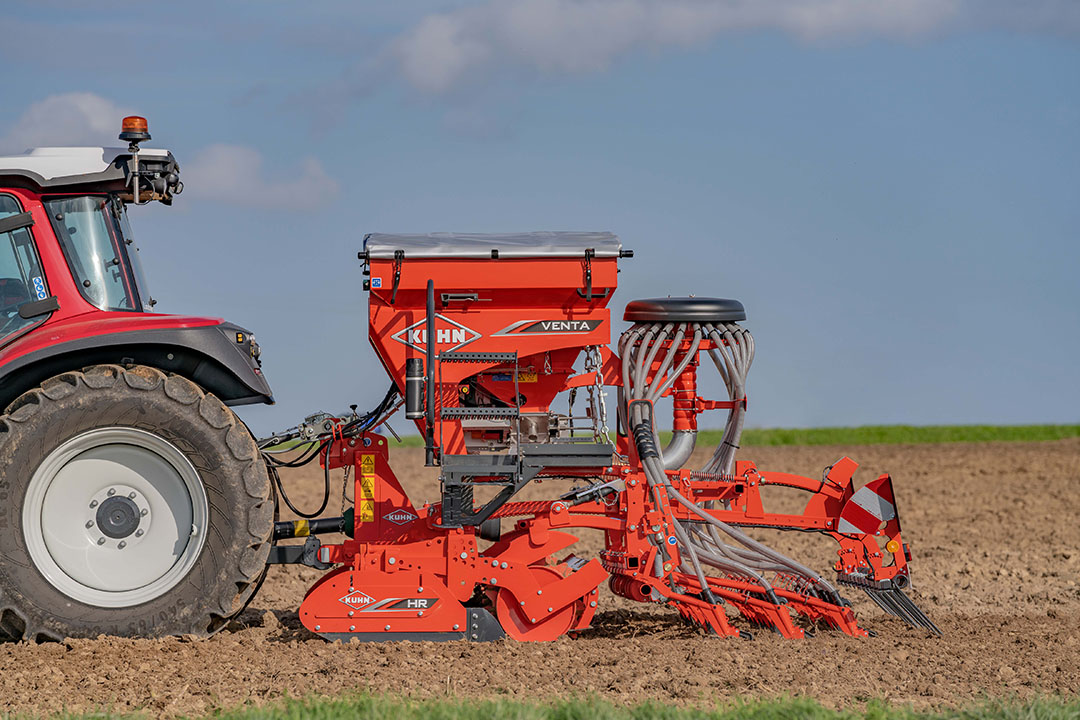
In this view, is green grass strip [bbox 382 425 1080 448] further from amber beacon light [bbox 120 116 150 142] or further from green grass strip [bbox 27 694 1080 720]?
green grass strip [bbox 27 694 1080 720]

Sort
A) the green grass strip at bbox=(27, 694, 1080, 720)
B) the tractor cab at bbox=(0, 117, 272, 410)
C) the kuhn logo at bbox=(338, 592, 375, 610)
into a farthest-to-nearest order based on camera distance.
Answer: the kuhn logo at bbox=(338, 592, 375, 610)
the tractor cab at bbox=(0, 117, 272, 410)
the green grass strip at bbox=(27, 694, 1080, 720)

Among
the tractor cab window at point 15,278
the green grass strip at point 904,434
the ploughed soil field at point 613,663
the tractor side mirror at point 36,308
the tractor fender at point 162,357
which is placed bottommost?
the ploughed soil field at point 613,663

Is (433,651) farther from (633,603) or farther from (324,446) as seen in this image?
(633,603)

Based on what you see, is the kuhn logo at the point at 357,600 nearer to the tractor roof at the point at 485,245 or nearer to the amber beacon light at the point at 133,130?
the tractor roof at the point at 485,245

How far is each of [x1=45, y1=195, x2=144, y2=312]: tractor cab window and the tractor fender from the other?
0.36 m

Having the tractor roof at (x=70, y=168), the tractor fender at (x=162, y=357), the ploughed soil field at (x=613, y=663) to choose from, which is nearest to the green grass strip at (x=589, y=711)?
the ploughed soil field at (x=613, y=663)

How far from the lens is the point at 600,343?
22.1 ft

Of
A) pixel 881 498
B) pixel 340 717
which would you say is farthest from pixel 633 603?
pixel 340 717

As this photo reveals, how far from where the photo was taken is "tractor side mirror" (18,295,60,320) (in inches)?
245

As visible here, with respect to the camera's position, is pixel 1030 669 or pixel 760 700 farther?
pixel 1030 669

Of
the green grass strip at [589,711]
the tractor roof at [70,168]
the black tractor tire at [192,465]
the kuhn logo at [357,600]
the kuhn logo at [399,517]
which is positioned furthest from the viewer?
the kuhn logo at [399,517]

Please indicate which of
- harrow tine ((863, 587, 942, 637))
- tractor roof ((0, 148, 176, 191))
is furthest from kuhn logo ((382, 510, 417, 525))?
harrow tine ((863, 587, 942, 637))

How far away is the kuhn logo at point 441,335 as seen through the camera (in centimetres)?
664

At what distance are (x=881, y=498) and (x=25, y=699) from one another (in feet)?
15.8
